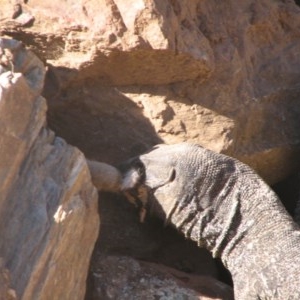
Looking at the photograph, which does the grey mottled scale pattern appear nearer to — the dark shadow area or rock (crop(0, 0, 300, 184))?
rock (crop(0, 0, 300, 184))

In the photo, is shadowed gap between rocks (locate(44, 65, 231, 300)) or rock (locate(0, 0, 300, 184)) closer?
rock (locate(0, 0, 300, 184))

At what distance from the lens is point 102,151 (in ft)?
12.5

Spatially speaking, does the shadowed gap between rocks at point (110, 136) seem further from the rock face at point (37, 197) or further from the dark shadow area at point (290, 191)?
the dark shadow area at point (290, 191)

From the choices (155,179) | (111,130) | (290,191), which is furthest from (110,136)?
(290,191)

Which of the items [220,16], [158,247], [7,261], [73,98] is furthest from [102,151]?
[7,261]

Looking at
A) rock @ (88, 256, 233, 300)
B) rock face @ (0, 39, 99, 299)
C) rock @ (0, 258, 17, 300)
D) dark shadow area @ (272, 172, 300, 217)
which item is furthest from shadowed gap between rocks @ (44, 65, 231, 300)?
rock @ (0, 258, 17, 300)

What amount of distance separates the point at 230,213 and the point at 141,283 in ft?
1.50

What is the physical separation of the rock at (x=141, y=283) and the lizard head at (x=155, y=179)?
231 millimetres

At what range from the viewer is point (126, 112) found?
3.78 meters

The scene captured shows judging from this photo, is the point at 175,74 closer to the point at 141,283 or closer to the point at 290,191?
the point at 141,283

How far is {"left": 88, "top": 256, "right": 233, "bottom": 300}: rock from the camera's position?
3.49 meters

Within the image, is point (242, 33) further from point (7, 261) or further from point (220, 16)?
point (7, 261)

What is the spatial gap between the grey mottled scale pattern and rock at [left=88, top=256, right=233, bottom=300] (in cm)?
15

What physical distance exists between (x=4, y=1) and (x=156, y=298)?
1.28m
